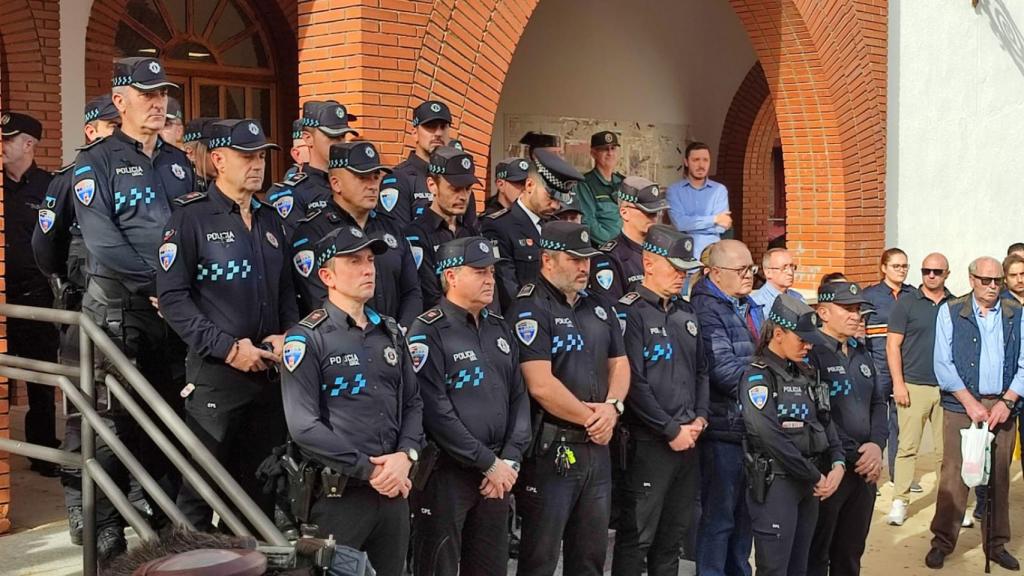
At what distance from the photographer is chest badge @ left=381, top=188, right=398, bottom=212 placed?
5.23 meters

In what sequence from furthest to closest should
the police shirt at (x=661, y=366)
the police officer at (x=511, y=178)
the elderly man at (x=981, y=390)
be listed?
the elderly man at (x=981, y=390)
the police officer at (x=511, y=178)
the police shirt at (x=661, y=366)

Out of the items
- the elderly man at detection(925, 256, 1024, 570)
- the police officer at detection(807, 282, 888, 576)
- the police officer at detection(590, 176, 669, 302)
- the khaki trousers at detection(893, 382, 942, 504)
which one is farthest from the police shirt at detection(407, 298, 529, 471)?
the khaki trousers at detection(893, 382, 942, 504)

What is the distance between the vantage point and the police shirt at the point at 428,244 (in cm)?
526

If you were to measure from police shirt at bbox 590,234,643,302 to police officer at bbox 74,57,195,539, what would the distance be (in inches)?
83.0

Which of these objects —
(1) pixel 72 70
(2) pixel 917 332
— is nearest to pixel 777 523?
(2) pixel 917 332

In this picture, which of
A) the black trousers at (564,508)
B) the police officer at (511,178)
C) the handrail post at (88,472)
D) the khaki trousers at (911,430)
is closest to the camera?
the handrail post at (88,472)

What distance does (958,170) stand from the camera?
12102 mm

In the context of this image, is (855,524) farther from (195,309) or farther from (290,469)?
(195,309)

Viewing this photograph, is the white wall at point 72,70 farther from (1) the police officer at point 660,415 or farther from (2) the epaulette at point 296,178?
(1) the police officer at point 660,415

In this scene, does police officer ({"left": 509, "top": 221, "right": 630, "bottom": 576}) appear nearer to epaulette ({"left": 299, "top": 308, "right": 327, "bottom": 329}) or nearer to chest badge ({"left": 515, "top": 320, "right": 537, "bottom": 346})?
chest badge ({"left": 515, "top": 320, "right": 537, "bottom": 346})

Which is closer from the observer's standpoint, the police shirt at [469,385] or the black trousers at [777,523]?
the police shirt at [469,385]

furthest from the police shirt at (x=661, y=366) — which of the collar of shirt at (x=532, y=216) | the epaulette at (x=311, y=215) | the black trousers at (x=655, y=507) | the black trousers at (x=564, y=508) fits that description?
the epaulette at (x=311, y=215)

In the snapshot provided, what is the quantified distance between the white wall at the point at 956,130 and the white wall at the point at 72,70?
7.63 metres

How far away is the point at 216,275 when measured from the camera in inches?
171
